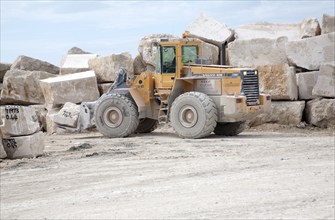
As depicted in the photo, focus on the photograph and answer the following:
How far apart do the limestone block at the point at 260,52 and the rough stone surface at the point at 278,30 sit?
1.96 ft

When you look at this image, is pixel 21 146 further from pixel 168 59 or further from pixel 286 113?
pixel 286 113

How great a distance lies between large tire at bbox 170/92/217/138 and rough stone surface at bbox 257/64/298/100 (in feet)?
10.2

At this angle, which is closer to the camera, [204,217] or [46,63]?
[204,217]

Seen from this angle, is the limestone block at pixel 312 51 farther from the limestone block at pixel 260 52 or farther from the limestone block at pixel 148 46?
the limestone block at pixel 148 46

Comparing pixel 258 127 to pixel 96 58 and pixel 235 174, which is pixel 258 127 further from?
pixel 235 174

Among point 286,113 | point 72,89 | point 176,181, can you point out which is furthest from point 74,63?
point 176,181

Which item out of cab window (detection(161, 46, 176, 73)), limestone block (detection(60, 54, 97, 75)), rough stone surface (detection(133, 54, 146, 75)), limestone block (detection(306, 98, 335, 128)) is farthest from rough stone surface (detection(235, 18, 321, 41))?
limestone block (detection(60, 54, 97, 75))

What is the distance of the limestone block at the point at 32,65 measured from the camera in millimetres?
21562

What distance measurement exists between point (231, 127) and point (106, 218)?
29.2 feet

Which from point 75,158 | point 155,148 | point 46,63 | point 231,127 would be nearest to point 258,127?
point 231,127

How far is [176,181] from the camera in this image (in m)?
9.23

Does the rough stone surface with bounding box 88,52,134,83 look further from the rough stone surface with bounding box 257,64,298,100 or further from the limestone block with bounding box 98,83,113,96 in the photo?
the rough stone surface with bounding box 257,64,298,100

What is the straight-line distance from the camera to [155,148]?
13.1 meters

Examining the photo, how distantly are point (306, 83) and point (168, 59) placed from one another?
4509 millimetres
